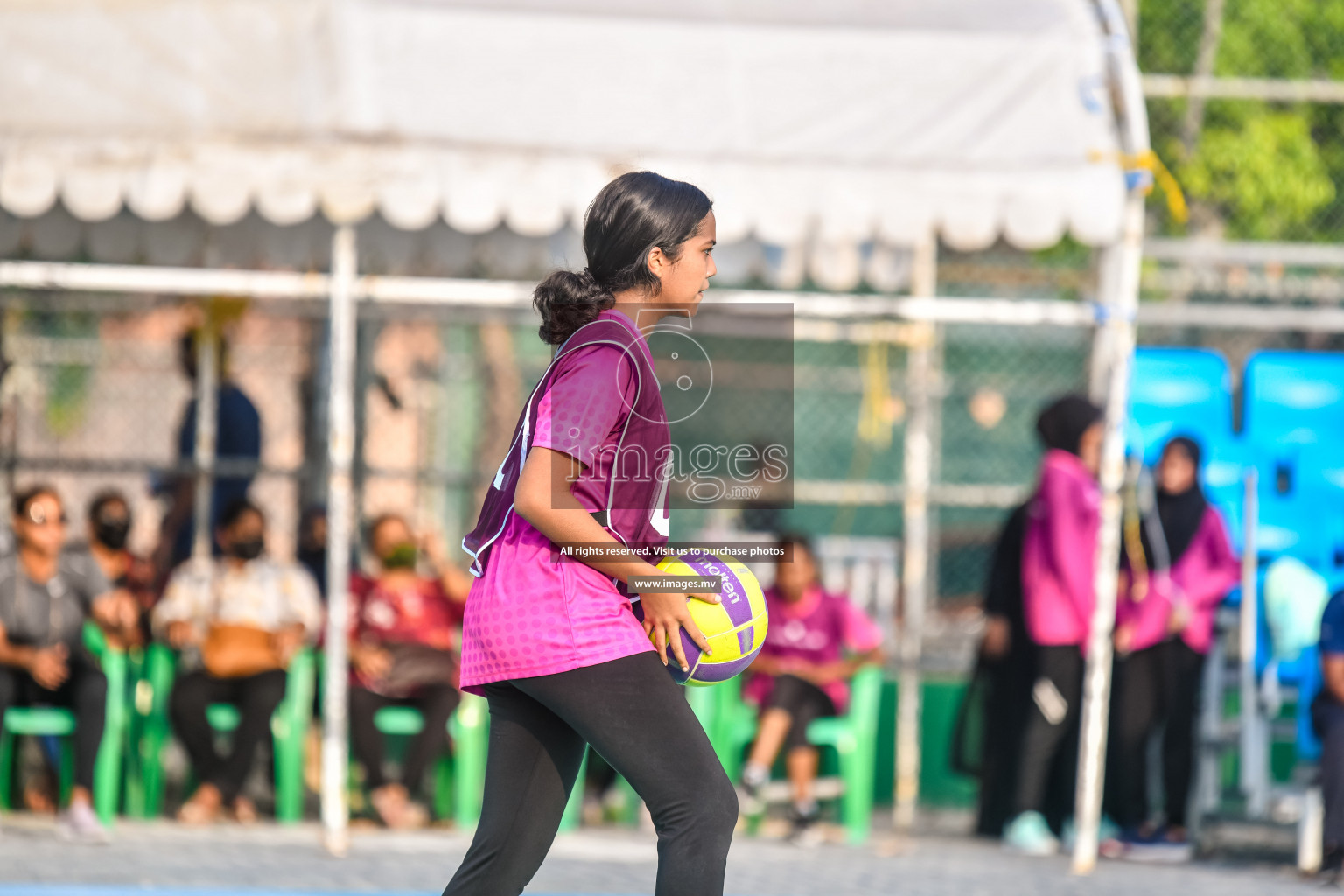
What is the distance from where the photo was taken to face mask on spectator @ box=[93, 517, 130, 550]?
7.80 meters

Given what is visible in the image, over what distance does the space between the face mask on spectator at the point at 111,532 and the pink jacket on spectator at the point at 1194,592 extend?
4.48 m

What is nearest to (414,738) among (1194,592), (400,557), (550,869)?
(400,557)

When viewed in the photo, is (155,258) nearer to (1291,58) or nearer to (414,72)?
(414,72)

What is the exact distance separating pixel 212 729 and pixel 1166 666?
4.16 m

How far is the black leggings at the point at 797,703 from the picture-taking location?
7.62m

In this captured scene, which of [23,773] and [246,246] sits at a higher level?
[246,246]

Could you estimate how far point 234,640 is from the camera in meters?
7.57

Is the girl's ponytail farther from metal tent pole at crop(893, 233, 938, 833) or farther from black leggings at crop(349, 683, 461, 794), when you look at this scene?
black leggings at crop(349, 683, 461, 794)

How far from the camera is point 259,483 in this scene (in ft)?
39.2

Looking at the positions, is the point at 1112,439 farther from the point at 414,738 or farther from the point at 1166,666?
the point at 414,738

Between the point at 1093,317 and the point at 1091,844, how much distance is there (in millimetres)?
2054

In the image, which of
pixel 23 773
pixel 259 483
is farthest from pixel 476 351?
pixel 23 773

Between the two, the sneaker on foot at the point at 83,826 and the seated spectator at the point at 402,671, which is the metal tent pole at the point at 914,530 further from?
the sneaker on foot at the point at 83,826

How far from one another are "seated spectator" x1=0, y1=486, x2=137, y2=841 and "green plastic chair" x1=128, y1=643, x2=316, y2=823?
48cm
